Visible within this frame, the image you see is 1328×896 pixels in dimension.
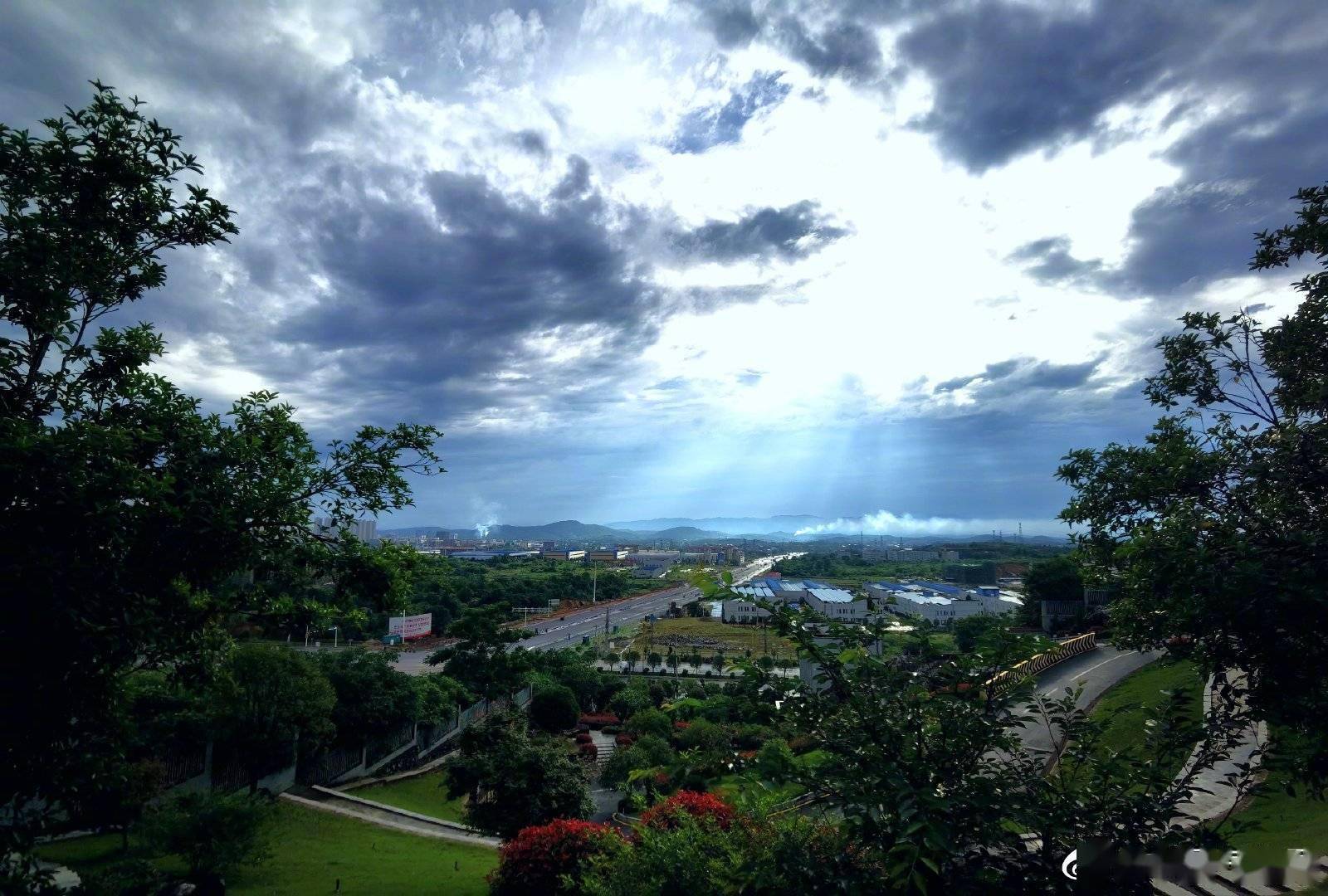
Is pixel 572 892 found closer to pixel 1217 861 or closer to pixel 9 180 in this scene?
pixel 1217 861

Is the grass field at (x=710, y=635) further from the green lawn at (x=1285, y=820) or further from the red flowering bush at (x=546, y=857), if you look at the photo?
the green lawn at (x=1285, y=820)

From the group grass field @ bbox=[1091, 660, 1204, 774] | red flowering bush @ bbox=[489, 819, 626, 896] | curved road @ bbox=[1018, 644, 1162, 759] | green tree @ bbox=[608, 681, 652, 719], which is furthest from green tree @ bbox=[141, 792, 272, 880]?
green tree @ bbox=[608, 681, 652, 719]

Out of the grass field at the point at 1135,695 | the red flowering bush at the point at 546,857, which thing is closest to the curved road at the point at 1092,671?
the grass field at the point at 1135,695

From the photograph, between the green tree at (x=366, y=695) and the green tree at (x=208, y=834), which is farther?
the green tree at (x=366, y=695)

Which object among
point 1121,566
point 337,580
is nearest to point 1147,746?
point 1121,566

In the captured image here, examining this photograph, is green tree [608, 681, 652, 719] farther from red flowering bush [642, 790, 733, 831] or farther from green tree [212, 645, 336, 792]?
red flowering bush [642, 790, 733, 831]

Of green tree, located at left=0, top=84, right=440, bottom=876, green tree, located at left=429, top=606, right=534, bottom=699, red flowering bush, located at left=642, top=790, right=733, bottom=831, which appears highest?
green tree, located at left=0, top=84, right=440, bottom=876
